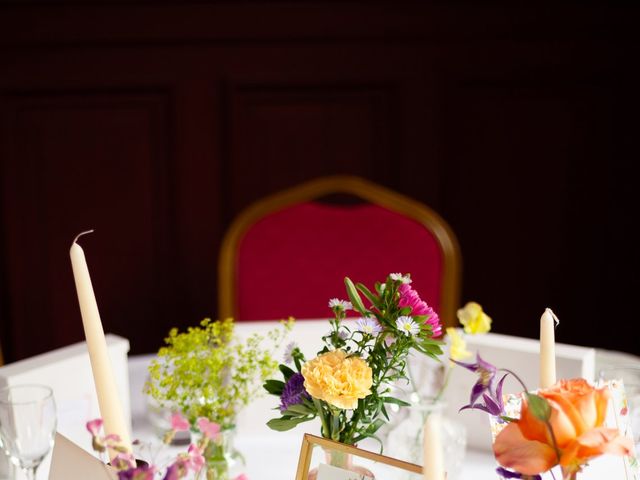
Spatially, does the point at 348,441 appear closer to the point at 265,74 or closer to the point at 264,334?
the point at 264,334

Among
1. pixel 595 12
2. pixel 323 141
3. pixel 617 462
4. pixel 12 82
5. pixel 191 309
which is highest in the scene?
pixel 595 12

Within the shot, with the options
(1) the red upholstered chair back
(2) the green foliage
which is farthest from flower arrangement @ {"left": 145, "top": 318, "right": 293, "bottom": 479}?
(1) the red upholstered chair back

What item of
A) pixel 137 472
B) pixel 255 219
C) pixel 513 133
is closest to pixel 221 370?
pixel 137 472

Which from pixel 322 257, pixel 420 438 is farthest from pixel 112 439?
pixel 322 257

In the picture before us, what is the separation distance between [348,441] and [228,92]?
6.28 ft

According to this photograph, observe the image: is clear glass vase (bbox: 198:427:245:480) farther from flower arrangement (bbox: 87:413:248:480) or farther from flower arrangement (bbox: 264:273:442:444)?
flower arrangement (bbox: 87:413:248:480)

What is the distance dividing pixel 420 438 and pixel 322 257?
3.06 feet

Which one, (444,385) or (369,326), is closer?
(369,326)

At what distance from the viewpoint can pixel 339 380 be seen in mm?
727

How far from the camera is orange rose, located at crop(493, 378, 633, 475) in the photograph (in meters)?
0.56

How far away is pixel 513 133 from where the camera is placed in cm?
270

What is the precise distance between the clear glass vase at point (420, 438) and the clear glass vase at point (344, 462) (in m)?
0.28

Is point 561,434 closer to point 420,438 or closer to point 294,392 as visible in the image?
point 294,392

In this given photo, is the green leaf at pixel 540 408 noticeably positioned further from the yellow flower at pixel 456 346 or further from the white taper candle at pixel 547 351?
the yellow flower at pixel 456 346
